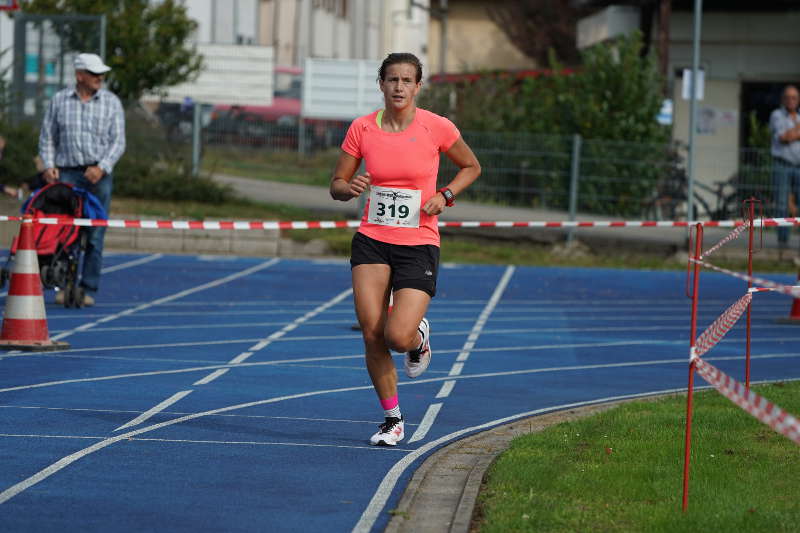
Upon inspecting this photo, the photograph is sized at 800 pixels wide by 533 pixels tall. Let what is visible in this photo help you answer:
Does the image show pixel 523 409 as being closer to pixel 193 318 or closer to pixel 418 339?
pixel 418 339

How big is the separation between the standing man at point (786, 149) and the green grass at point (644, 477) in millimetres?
12207

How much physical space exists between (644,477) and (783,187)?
15.9 metres

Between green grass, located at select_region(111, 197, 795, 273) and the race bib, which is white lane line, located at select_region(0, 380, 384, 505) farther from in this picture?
green grass, located at select_region(111, 197, 795, 273)

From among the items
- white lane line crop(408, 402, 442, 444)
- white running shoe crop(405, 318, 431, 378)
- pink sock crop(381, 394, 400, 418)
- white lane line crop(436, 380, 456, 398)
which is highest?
white running shoe crop(405, 318, 431, 378)

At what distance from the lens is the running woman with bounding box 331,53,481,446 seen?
27.3 ft

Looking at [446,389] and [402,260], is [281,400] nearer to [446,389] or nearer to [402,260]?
A: [446,389]

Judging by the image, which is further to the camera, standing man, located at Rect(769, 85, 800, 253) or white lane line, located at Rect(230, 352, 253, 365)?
standing man, located at Rect(769, 85, 800, 253)

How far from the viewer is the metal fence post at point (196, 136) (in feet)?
87.6

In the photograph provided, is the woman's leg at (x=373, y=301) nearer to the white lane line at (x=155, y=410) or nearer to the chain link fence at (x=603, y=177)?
the white lane line at (x=155, y=410)

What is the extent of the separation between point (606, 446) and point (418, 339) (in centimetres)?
111

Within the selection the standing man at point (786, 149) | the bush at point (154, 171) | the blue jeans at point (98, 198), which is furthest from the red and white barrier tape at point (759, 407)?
the bush at point (154, 171)

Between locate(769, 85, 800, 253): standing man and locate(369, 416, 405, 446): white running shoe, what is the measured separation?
539 inches

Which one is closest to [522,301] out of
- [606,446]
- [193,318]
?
[193,318]

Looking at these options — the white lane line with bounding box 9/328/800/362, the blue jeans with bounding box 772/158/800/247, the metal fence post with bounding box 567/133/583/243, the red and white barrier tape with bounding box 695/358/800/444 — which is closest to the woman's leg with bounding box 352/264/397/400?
the red and white barrier tape with bounding box 695/358/800/444
